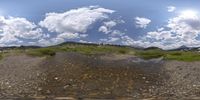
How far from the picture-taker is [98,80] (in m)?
46.4

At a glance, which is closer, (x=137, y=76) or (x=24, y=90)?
(x=24, y=90)

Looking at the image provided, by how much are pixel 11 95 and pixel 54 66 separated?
1534 cm

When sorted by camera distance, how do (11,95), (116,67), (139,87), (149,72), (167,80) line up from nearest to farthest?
(11,95), (139,87), (167,80), (149,72), (116,67)

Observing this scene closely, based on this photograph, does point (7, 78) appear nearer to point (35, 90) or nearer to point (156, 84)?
point (35, 90)

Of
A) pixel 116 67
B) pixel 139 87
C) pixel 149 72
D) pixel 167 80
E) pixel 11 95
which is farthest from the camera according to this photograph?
pixel 116 67

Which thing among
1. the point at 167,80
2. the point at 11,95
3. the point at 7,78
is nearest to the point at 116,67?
the point at 167,80

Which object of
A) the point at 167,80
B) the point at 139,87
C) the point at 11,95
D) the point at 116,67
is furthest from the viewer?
the point at 116,67

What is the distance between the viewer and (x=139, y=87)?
143 feet

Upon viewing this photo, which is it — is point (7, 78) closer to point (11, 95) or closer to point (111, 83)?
point (11, 95)

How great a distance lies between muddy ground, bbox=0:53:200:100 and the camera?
39781 mm

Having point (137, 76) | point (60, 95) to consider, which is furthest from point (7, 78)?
point (137, 76)

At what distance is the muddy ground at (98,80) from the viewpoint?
3978 cm

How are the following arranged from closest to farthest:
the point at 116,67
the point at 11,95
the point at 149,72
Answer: the point at 11,95 → the point at 149,72 → the point at 116,67

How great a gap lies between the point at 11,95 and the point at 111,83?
10621 mm
